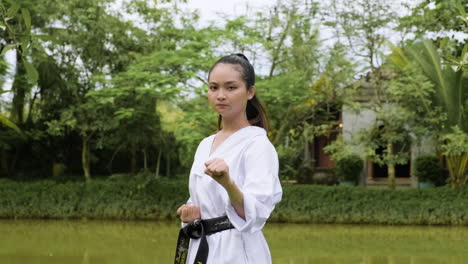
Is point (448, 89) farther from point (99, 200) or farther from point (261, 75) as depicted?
point (99, 200)

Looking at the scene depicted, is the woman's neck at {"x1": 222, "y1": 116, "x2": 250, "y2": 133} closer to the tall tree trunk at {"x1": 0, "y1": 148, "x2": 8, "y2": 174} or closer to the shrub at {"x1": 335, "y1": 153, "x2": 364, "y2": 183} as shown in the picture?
the shrub at {"x1": 335, "y1": 153, "x2": 364, "y2": 183}

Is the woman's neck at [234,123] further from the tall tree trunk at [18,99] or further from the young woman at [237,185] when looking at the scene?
the tall tree trunk at [18,99]

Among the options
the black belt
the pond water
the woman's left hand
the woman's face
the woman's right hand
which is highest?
the woman's face

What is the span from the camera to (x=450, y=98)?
44.5 feet

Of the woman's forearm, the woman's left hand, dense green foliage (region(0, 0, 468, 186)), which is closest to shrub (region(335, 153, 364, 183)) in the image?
dense green foliage (region(0, 0, 468, 186))

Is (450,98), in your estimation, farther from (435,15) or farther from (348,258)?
(348,258)

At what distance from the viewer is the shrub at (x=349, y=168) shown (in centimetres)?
1588

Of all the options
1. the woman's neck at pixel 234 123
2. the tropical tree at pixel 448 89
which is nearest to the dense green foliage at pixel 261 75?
the tropical tree at pixel 448 89

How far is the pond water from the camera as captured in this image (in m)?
8.33

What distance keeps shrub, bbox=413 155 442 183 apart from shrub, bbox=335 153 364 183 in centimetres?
146

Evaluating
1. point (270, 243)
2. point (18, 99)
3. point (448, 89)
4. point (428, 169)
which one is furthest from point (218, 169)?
point (18, 99)

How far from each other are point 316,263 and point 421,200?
5957mm

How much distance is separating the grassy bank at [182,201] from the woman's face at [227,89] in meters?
11.8

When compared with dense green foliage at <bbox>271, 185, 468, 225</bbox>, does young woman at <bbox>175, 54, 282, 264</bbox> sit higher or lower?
higher
